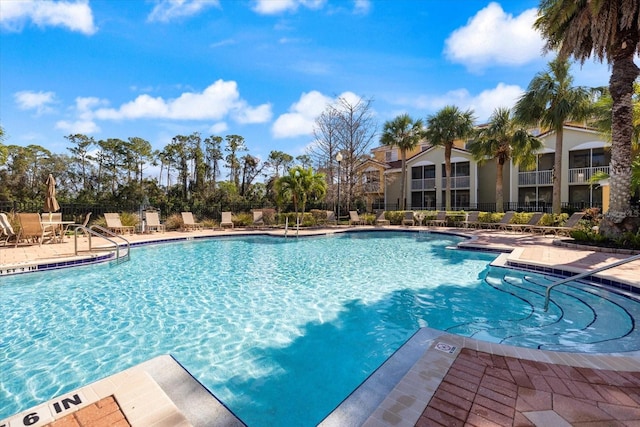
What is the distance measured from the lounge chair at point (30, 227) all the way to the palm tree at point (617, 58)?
60.4 ft

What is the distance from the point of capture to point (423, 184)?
28.2 m

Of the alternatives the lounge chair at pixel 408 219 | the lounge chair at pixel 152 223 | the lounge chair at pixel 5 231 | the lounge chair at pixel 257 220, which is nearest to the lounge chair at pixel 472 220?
the lounge chair at pixel 408 219

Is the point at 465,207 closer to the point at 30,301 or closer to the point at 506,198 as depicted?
the point at 506,198

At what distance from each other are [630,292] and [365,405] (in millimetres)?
5892

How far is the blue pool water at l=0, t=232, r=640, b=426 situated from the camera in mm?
3080

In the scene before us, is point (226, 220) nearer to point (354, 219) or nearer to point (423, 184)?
point (354, 219)

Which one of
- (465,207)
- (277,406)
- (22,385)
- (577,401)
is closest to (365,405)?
(277,406)

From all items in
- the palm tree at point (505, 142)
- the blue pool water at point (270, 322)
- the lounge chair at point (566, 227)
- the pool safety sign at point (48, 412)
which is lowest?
the blue pool water at point (270, 322)

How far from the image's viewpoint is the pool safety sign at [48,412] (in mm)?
2002

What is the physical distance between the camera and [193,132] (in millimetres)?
28281

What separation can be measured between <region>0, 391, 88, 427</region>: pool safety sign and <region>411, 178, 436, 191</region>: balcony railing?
28.2 m

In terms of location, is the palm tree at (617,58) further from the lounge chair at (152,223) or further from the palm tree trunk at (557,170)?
the lounge chair at (152,223)

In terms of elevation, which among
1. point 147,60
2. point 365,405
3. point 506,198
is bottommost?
point 365,405

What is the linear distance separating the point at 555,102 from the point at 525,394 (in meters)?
17.8
